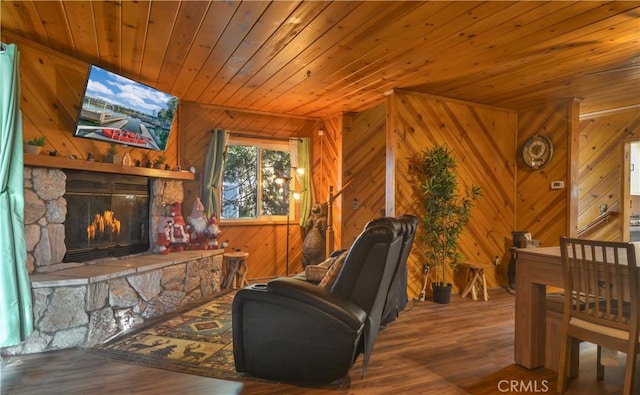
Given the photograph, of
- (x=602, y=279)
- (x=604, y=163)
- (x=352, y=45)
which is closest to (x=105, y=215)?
(x=352, y=45)

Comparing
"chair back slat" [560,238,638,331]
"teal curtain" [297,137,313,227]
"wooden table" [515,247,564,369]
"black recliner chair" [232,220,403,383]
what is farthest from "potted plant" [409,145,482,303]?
"black recliner chair" [232,220,403,383]

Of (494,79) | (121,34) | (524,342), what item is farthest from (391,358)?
(121,34)

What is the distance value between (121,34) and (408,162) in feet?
10.9

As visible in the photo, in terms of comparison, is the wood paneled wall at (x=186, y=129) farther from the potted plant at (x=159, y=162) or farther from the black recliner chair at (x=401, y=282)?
the black recliner chair at (x=401, y=282)

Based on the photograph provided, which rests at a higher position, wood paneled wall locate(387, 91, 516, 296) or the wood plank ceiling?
the wood plank ceiling

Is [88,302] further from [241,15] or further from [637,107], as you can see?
[637,107]

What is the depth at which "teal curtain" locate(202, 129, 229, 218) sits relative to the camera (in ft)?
17.1

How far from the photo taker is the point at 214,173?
525 cm

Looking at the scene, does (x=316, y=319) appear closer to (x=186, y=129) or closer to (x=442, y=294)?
(x=442, y=294)

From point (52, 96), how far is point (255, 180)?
2.87 meters

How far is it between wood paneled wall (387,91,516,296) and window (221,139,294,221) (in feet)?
6.65

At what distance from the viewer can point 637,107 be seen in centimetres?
514

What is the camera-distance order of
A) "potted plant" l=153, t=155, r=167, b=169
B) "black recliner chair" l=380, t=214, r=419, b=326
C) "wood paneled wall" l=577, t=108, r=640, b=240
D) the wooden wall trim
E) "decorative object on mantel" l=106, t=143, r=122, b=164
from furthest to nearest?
Result: "wood paneled wall" l=577, t=108, r=640, b=240 < the wooden wall trim < "potted plant" l=153, t=155, r=167, b=169 < "decorative object on mantel" l=106, t=143, r=122, b=164 < "black recliner chair" l=380, t=214, r=419, b=326

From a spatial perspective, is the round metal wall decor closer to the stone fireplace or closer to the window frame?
the window frame
